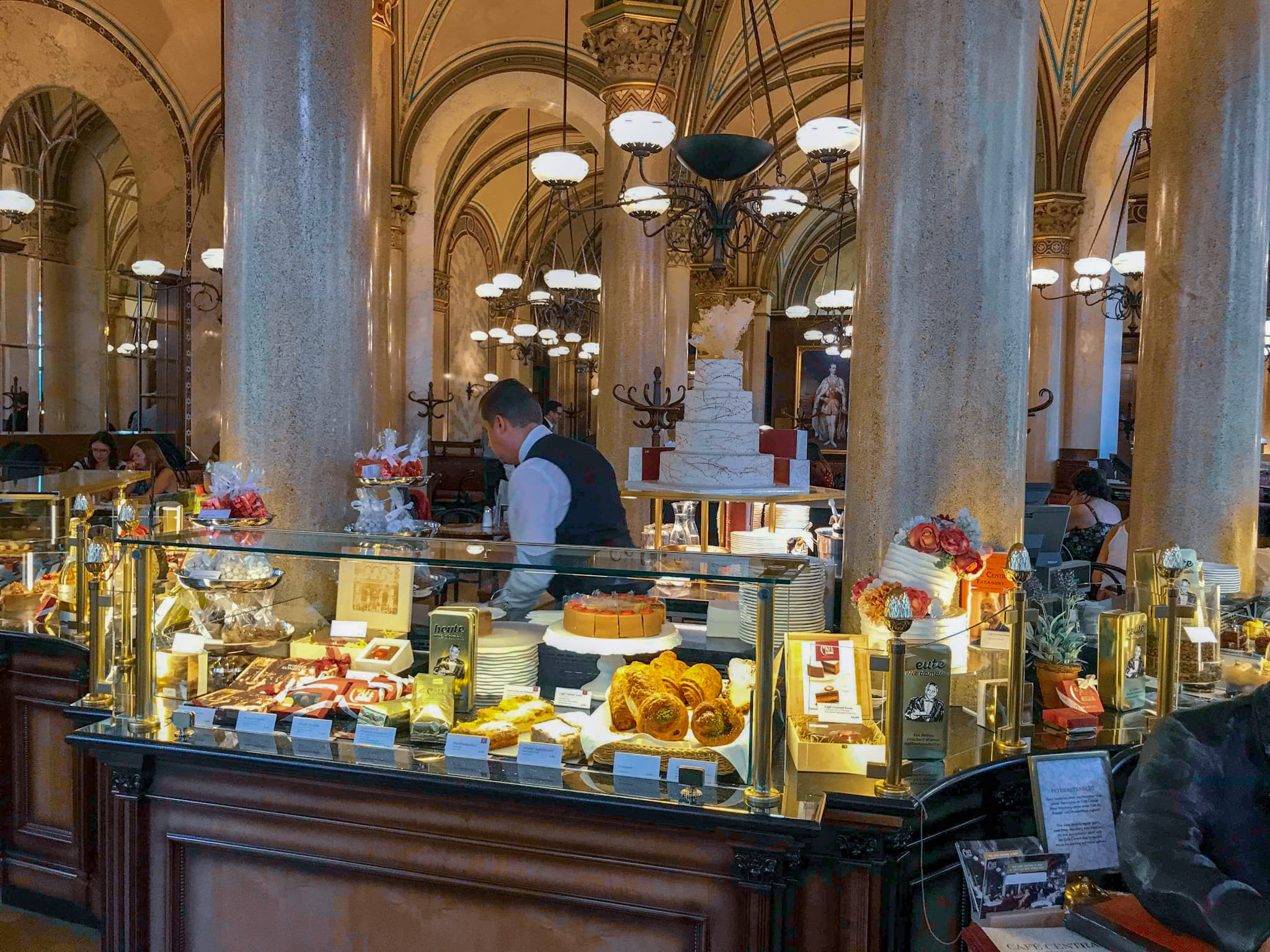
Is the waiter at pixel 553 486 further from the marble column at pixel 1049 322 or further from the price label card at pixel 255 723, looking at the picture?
the marble column at pixel 1049 322

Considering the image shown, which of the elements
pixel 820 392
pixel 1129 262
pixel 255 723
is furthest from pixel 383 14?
pixel 820 392

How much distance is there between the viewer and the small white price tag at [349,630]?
2809 mm

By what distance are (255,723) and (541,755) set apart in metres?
0.80

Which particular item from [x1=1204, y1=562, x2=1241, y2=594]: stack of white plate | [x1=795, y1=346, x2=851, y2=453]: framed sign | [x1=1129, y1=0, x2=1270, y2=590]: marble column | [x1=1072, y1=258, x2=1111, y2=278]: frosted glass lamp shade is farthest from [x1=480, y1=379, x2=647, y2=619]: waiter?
[x1=795, y1=346, x2=851, y2=453]: framed sign

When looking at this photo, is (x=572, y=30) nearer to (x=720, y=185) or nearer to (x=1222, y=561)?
(x=720, y=185)

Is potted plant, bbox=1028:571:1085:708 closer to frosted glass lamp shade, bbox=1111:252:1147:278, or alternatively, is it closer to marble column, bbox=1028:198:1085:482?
frosted glass lamp shade, bbox=1111:252:1147:278

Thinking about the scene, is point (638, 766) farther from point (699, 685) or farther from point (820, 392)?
point (820, 392)

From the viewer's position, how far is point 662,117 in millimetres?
6664

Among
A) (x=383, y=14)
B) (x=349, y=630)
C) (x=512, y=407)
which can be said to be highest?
(x=383, y=14)

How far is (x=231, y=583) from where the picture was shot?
2.79 metres

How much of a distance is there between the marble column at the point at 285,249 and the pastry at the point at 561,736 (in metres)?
1.77

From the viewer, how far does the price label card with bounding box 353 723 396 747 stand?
2.55 meters

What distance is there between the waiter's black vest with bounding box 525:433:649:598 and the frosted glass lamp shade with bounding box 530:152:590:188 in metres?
4.52

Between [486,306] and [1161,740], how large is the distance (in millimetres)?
22322
